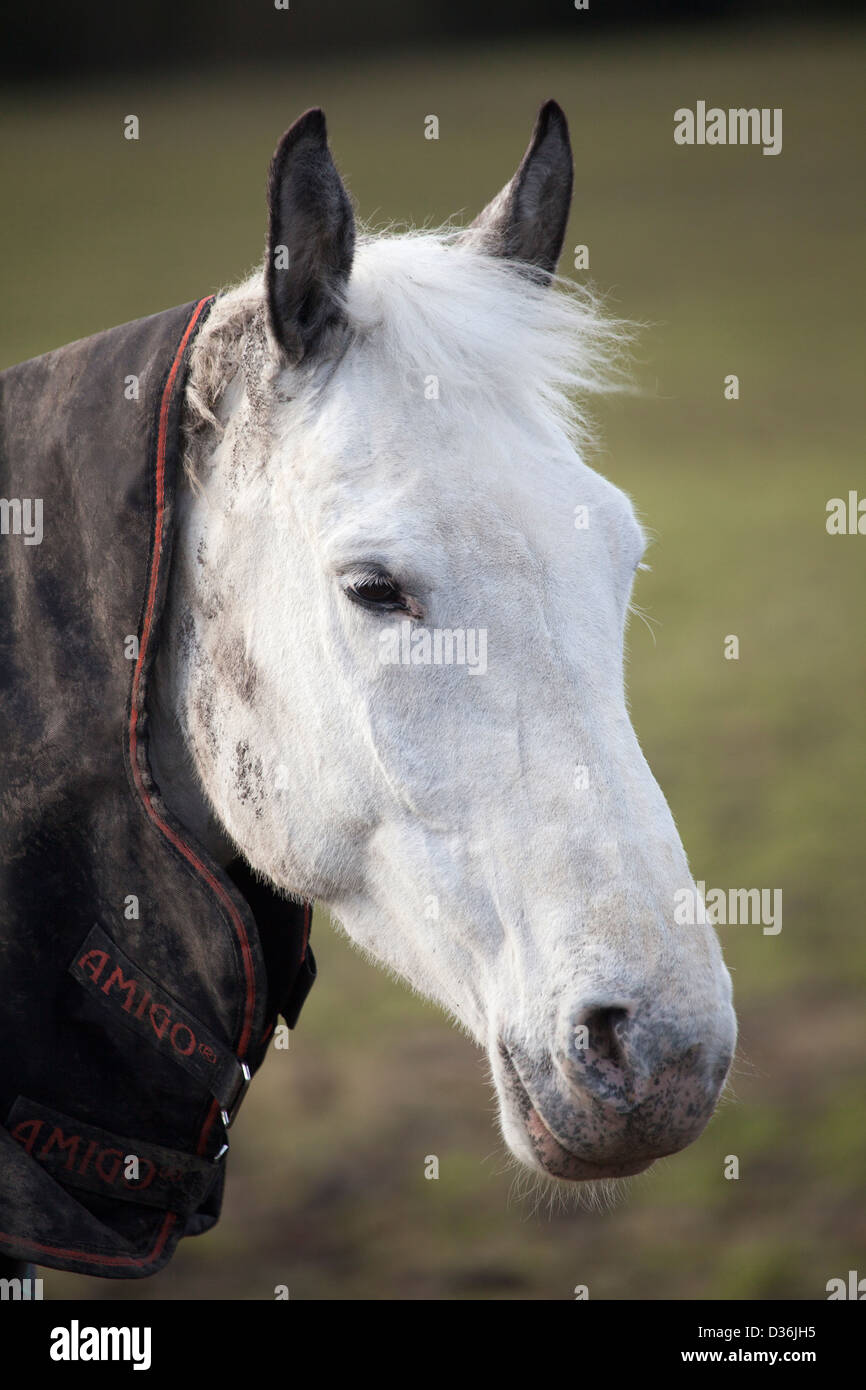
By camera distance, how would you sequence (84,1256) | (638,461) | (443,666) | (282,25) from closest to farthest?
(443,666) < (84,1256) < (638,461) < (282,25)

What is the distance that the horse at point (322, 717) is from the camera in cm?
166

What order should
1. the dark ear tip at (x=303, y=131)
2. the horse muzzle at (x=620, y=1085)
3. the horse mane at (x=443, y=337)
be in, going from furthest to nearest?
1. the horse mane at (x=443, y=337)
2. the dark ear tip at (x=303, y=131)
3. the horse muzzle at (x=620, y=1085)

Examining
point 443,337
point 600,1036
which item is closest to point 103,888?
point 600,1036

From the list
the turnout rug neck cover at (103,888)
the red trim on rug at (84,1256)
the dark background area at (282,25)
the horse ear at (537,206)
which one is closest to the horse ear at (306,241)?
the turnout rug neck cover at (103,888)

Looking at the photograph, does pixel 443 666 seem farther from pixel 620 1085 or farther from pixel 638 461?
pixel 638 461

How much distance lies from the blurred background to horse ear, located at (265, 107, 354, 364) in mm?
653

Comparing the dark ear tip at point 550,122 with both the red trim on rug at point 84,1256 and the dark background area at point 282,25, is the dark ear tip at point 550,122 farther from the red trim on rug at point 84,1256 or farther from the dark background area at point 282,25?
the dark background area at point 282,25

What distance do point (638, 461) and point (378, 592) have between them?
1657 centimetres

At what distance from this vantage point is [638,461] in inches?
695

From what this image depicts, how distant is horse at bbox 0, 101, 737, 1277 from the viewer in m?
1.66

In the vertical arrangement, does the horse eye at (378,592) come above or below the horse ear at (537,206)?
below

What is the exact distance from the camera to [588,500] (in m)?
1.87
